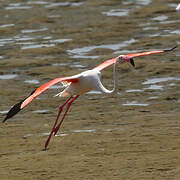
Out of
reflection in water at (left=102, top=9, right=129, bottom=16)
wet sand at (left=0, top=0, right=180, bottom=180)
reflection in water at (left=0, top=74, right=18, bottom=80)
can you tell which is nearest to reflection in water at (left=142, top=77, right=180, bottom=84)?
wet sand at (left=0, top=0, right=180, bottom=180)

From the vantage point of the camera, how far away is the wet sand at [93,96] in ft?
29.3

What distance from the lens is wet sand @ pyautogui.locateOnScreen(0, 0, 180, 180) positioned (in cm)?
895

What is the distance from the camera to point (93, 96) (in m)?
13.9

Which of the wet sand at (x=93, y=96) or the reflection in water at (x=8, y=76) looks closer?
the wet sand at (x=93, y=96)

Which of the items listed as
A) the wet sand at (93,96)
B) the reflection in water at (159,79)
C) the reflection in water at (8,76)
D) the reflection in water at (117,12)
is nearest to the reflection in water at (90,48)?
the wet sand at (93,96)

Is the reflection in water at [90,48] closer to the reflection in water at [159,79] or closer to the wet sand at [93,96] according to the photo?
the wet sand at [93,96]

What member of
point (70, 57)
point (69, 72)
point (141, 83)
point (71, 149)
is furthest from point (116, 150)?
point (70, 57)

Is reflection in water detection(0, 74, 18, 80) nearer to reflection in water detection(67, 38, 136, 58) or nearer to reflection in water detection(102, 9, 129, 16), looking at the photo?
reflection in water detection(67, 38, 136, 58)

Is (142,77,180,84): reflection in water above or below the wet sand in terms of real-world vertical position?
below

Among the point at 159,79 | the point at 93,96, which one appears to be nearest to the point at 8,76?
the point at 93,96

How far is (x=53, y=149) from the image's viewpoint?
995cm

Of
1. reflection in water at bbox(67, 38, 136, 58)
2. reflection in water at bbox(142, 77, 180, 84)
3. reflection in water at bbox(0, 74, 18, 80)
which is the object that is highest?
reflection in water at bbox(0, 74, 18, 80)

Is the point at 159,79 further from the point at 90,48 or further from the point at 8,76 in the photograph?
the point at 90,48

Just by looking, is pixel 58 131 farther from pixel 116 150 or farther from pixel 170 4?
pixel 170 4
